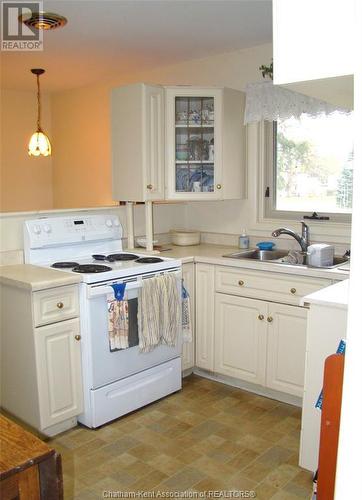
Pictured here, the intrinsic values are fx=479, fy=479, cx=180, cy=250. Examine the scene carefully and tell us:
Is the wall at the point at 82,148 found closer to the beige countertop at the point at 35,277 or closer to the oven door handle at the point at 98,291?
the beige countertop at the point at 35,277

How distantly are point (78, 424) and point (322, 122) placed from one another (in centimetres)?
250

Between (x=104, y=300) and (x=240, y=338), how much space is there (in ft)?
3.28

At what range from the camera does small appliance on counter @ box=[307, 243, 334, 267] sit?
9.59 feet

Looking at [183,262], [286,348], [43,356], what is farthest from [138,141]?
[286,348]

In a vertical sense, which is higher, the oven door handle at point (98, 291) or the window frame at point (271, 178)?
the window frame at point (271, 178)

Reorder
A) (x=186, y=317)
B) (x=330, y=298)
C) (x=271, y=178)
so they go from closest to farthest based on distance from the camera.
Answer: (x=330, y=298) → (x=186, y=317) → (x=271, y=178)

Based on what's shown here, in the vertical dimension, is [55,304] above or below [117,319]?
above

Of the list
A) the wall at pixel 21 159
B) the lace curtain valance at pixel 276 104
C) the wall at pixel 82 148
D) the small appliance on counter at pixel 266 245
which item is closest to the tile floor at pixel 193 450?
the small appliance on counter at pixel 266 245

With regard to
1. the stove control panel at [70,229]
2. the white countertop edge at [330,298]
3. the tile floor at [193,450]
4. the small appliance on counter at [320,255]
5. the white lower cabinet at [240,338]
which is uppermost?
the stove control panel at [70,229]

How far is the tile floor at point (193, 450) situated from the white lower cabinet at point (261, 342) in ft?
0.57

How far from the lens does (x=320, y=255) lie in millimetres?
2918

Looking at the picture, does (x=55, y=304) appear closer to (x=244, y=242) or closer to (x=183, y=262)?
(x=183, y=262)

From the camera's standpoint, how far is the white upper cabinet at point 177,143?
3.25 m

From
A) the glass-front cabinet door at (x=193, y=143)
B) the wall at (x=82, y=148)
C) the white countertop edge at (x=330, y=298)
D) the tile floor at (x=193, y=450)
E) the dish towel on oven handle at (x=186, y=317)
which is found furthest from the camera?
the wall at (x=82, y=148)
